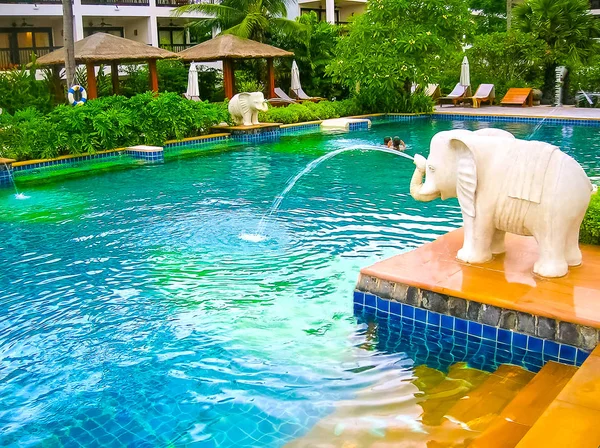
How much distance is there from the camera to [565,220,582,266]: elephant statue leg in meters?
5.42

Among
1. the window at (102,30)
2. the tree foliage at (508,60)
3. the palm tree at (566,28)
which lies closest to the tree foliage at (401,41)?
the tree foliage at (508,60)

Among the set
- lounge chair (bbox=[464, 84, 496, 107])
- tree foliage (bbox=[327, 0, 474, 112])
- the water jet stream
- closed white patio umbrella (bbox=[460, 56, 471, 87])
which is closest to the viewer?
the water jet stream

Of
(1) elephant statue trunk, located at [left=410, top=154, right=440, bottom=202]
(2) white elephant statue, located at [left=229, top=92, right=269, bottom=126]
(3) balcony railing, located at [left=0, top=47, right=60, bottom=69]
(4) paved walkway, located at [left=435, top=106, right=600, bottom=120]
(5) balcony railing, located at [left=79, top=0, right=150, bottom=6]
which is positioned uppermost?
(5) balcony railing, located at [left=79, top=0, right=150, bottom=6]

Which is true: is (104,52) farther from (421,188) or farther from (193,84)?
(421,188)

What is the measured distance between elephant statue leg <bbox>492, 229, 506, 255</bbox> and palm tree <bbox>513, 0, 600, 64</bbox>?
21.7 meters

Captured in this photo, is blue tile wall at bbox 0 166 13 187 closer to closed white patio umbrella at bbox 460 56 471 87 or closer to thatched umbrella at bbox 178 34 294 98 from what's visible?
thatched umbrella at bbox 178 34 294 98

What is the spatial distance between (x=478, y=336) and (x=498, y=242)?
1.13 metres

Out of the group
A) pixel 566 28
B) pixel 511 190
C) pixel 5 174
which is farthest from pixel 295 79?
pixel 511 190

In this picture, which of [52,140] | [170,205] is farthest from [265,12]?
[170,205]

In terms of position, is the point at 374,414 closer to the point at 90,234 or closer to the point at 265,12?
the point at 90,234

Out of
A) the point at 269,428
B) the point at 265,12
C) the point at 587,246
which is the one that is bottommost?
the point at 269,428

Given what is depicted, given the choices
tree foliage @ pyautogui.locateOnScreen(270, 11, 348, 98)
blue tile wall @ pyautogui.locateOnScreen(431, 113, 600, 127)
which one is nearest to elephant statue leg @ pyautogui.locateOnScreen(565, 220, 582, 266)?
blue tile wall @ pyautogui.locateOnScreen(431, 113, 600, 127)

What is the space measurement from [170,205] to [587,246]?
6.20 m

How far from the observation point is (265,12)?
26.6 m
